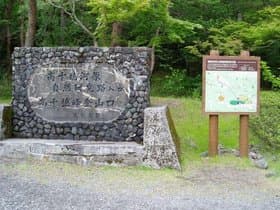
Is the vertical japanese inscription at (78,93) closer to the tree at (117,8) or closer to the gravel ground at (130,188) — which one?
the gravel ground at (130,188)

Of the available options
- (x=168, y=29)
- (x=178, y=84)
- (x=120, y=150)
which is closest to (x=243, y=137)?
(x=120, y=150)

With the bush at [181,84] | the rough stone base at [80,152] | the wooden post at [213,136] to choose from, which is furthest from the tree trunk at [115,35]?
the rough stone base at [80,152]

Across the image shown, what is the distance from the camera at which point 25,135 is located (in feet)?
26.5

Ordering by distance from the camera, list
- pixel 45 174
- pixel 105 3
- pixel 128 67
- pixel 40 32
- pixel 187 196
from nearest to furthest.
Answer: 1. pixel 187 196
2. pixel 45 174
3. pixel 128 67
4. pixel 105 3
5. pixel 40 32

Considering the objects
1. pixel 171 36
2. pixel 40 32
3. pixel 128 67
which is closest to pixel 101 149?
pixel 128 67

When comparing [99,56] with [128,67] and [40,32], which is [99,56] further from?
[40,32]

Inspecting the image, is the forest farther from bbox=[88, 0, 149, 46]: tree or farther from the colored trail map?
the colored trail map

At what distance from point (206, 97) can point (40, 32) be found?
32.1 feet

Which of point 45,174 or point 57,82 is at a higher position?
point 57,82

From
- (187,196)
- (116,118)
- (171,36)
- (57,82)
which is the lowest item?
(187,196)

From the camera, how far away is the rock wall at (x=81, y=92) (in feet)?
25.3

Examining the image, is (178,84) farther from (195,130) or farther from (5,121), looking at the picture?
(5,121)

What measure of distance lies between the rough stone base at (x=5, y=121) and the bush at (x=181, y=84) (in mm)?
7784

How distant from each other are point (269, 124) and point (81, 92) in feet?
13.0
